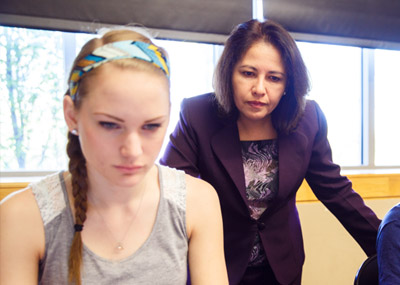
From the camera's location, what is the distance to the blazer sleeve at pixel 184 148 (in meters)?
1.36

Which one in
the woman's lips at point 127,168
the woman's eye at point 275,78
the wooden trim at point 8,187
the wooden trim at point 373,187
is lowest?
the wooden trim at point 373,187

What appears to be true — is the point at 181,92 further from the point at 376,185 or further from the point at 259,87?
the point at 376,185

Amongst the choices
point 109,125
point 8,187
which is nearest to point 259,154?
point 109,125

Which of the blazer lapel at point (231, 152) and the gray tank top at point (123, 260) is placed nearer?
the gray tank top at point (123, 260)

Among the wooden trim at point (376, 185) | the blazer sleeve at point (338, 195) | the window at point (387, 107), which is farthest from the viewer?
the window at point (387, 107)

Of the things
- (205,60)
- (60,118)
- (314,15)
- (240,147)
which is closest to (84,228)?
(240,147)

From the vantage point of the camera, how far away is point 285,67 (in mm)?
1339

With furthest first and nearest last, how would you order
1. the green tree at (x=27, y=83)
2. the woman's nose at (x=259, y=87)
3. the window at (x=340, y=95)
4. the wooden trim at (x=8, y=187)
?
the window at (x=340, y=95) < the green tree at (x=27, y=83) < the wooden trim at (x=8, y=187) < the woman's nose at (x=259, y=87)

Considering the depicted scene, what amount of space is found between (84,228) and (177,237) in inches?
9.7

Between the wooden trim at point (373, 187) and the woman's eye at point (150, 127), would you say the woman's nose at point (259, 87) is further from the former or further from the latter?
the wooden trim at point (373, 187)

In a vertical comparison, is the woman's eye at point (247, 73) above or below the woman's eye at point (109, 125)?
above

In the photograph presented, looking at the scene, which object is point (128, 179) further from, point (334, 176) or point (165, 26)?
point (165, 26)

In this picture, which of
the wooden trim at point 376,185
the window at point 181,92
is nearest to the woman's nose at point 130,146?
the window at point 181,92

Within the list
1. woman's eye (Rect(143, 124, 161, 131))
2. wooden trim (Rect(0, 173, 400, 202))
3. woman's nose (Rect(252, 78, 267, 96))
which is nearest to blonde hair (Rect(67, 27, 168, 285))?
woman's eye (Rect(143, 124, 161, 131))
